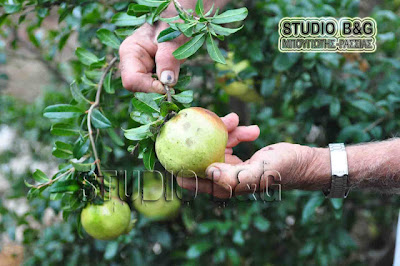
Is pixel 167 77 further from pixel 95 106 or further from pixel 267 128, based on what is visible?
pixel 267 128

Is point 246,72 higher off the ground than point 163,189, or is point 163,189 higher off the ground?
point 246,72

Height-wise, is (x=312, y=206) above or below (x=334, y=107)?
below

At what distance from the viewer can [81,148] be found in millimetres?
1379

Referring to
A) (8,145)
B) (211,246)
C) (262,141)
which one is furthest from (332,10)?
(8,145)

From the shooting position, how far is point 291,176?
131 cm

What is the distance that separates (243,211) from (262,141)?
0.36 m

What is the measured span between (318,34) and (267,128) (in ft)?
1.90

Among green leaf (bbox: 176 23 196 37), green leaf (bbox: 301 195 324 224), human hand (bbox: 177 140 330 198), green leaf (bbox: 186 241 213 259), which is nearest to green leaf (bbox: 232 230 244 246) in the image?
green leaf (bbox: 186 241 213 259)

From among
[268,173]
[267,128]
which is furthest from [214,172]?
[267,128]

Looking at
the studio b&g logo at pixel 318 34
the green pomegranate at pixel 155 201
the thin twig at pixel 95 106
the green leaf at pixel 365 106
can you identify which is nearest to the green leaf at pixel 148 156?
the thin twig at pixel 95 106

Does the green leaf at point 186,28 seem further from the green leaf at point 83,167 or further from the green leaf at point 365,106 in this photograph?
the green leaf at point 365,106

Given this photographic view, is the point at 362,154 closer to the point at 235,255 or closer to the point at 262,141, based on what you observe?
the point at 262,141

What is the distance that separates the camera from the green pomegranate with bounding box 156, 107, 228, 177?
43.8 inches

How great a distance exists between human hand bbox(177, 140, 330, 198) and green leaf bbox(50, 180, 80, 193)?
1.14ft
